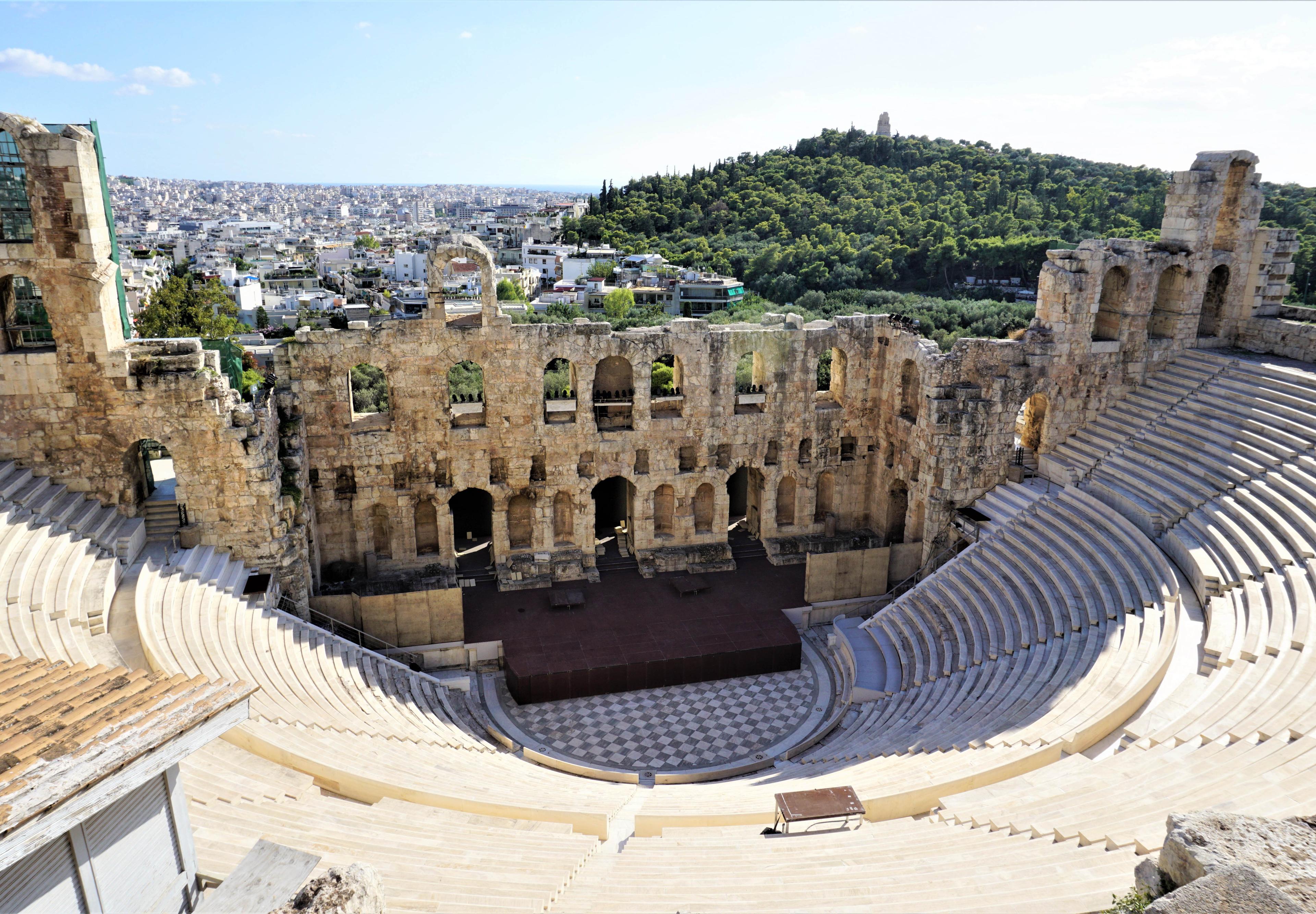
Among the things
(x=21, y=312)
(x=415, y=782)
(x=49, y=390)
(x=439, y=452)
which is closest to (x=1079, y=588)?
(x=415, y=782)

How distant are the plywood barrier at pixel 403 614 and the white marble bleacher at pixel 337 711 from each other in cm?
160

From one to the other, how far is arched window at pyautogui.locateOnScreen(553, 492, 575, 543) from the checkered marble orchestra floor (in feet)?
18.0

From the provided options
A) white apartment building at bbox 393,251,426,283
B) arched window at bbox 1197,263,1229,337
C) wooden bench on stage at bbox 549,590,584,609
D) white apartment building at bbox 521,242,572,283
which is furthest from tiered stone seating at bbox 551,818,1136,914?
white apartment building at bbox 393,251,426,283

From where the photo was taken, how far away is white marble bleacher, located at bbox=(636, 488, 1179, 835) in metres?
14.2

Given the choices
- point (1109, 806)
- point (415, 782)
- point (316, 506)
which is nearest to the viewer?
point (1109, 806)

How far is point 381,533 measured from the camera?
2505 centimetres

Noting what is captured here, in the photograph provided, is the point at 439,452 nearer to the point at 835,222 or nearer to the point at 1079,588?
the point at 1079,588

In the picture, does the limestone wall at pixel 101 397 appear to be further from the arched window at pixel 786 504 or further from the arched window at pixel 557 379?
the arched window at pixel 557 379

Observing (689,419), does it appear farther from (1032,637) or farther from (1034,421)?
(1032,637)

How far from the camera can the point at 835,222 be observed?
7538 centimetres

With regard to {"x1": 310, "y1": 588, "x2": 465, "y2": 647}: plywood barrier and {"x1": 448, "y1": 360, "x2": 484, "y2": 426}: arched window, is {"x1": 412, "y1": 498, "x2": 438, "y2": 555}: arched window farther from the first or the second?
{"x1": 310, "y1": 588, "x2": 465, "y2": 647}: plywood barrier

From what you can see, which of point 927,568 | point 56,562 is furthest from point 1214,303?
point 56,562

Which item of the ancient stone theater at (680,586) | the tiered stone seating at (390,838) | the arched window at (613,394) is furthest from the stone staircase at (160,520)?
the arched window at (613,394)

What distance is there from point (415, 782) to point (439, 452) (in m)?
12.2
